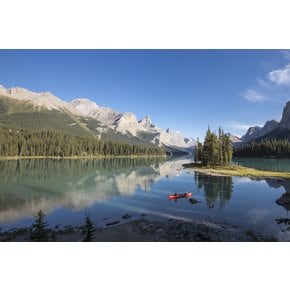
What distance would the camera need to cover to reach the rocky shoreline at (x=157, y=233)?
23998mm

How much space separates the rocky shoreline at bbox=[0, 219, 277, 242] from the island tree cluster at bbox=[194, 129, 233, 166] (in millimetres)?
65294

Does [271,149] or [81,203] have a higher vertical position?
[271,149]

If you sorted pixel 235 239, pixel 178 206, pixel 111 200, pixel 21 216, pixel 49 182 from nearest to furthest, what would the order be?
1. pixel 235 239
2. pixel 21 216
3. pixel 178 206
4. pixel 111 200
5. pixel 49 182

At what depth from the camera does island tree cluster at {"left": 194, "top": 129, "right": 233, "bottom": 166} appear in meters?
92.9

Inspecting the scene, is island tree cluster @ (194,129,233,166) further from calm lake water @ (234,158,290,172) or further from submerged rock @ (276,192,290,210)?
submerged rock @ (276,192,290,210)

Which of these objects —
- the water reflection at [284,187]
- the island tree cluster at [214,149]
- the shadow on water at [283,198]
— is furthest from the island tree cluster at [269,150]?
the shadow on water at [283,198]

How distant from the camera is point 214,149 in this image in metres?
92.4

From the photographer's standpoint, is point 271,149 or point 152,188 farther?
point 271,149

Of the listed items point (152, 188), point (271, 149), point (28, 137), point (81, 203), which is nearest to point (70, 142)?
point (28, 137)

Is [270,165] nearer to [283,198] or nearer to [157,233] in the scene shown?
[283,198]

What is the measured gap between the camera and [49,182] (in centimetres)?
5988

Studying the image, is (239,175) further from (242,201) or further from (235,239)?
(235,239)

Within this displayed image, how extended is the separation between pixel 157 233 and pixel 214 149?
69796 mm

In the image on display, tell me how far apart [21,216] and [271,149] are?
157916 millimetres
